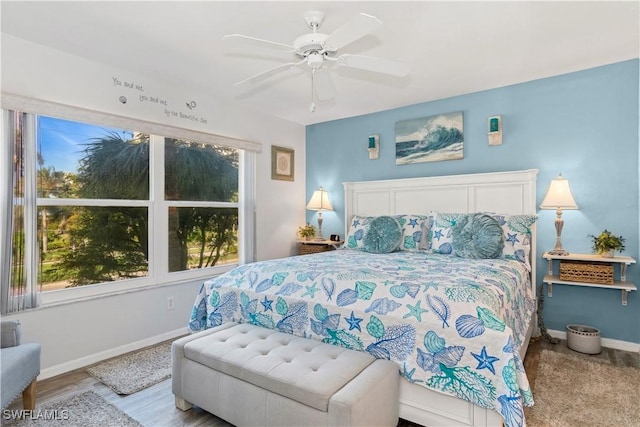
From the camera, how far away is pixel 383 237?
11.3 ft

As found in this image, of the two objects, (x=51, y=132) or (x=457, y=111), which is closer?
(x=51, y=132)

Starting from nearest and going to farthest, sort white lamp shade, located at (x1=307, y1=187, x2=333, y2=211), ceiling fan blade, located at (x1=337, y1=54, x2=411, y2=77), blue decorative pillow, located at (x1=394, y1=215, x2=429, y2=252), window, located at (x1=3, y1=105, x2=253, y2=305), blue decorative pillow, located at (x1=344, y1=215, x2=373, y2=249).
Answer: ceiling fan blade, located at (x1=337, y1=54, x2=411, y2=77) → window, located at (x1=3, y1=105, x2=253, y2=305) → blue decorative pillow, located at (x1=394, y1=215, x2=429, y2=252) → blue decorative pillow, located at (x1=344, y1=215, x2=373, y2=249) → white lamp shade, located at (x1=307, y1=187, x2=333, y2=211)

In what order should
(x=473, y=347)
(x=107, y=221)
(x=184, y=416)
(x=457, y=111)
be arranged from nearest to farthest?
(x=473, y=347), (x=184, y=416), (x=107, y=221), (x=457, y=111)

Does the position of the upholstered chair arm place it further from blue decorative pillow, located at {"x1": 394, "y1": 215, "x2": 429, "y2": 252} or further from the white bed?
blue decorative pillow, located at {"x1": 394, "y1": 215, "x2": 429, "y2": 252}

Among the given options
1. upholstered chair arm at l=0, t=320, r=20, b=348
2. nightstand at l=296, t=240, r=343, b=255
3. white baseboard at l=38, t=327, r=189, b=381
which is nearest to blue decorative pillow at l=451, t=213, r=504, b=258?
nightstand at l=296, t=240, r=343, b=255

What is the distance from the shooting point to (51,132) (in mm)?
2725

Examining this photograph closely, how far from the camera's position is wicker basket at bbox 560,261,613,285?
286cm

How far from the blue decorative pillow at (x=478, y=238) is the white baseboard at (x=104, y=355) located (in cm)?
280

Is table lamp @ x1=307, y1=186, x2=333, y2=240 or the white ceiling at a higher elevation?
the white ceiling

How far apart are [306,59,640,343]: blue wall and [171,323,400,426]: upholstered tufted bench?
2.44 metres

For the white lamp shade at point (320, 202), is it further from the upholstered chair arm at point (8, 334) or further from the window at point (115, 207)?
the upholstered chair arm at point (8, 334)

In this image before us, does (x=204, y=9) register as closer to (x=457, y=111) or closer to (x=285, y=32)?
(x=285, y=32)

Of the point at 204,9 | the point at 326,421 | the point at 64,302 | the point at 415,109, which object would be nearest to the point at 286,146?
the point at 415,109

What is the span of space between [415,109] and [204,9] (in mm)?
2691
